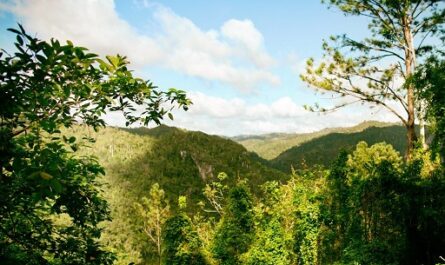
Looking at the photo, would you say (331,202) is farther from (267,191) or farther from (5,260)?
(5,260)

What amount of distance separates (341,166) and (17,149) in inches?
823

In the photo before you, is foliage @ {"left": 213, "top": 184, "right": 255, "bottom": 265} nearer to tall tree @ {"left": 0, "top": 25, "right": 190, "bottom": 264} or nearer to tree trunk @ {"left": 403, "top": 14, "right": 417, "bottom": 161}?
tree trunk @ {"left": 403, "top": 14, "right": 417, "bottom": 161}

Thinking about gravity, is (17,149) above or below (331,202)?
above

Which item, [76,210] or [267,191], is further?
[267,191]

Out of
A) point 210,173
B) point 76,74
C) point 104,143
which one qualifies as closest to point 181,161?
point 210,173

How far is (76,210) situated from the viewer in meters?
4.32

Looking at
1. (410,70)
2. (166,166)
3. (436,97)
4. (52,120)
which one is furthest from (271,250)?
Result: (166,166)

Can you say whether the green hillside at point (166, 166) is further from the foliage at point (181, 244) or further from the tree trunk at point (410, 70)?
the tree trunk at point (410, 70)

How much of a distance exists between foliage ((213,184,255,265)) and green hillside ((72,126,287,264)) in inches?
2811

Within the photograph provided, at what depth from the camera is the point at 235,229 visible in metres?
26.7

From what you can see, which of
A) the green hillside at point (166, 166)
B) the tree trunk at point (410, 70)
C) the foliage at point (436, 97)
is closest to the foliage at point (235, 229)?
the tree trunk at point (410, 70)

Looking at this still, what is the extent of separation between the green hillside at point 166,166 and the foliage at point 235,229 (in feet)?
234

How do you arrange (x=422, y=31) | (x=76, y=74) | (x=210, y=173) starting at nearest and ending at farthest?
1. (x=76, y=74)
2. (x=422, y=31)
3. (x=210, y=173)

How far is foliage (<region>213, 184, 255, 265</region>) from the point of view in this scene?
2636 centimetres
